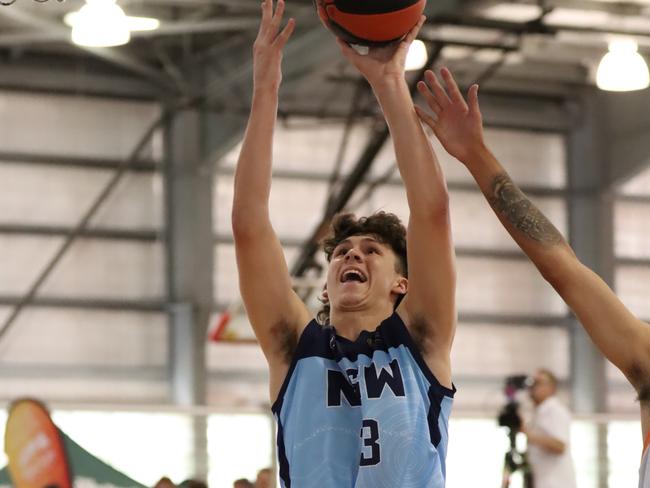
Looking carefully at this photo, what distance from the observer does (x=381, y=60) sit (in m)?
3.94

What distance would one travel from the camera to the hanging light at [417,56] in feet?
46.2

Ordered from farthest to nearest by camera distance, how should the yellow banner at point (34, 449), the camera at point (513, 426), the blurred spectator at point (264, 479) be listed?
the camera at point (513, 426), the blurred spectator at point (264, 479), the yellow banner at point (34, 449)

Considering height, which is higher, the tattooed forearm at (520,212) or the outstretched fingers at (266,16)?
the outstretched fingers at (266,16)

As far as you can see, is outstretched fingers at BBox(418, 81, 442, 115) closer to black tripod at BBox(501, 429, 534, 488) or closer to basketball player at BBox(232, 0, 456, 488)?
basketball player at BBox(232, 0, 456, 488)

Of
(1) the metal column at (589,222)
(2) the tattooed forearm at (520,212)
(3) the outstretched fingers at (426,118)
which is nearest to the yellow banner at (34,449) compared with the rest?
(3) the outstretched fingers at (426,118)

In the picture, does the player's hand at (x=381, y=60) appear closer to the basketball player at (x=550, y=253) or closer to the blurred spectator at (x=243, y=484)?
the basketball player at (x=550, y=253)

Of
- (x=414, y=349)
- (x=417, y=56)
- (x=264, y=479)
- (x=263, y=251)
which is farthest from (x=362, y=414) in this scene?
(x=417, y=56)

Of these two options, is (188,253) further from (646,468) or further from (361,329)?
(646,468)

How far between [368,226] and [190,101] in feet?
47.2

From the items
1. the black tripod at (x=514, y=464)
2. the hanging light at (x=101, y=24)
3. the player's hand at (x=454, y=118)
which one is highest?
the hanging light at (x=101, y=24)

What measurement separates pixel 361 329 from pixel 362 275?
0.16 meters

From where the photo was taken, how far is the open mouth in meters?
3.89

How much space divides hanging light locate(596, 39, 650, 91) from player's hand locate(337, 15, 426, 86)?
10562mm

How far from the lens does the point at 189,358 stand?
18.7 m
